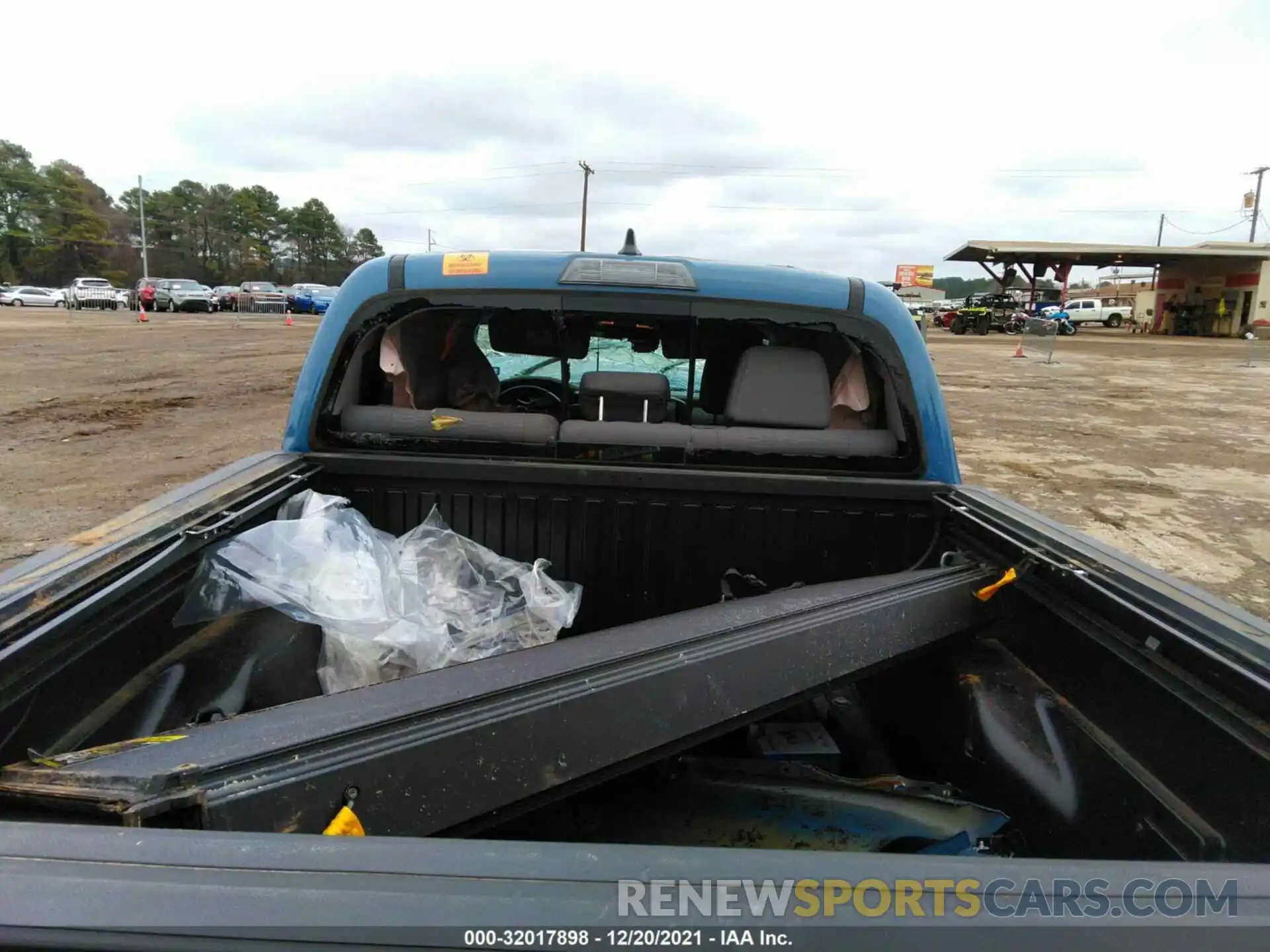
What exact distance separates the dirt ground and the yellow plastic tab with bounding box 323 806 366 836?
18.3 ft

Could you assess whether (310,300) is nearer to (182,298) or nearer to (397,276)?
(182,298)

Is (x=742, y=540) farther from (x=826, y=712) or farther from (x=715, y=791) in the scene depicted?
(x=715, y=791)

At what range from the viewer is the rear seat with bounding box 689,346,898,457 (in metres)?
2.69

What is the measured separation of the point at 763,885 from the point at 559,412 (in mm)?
2772

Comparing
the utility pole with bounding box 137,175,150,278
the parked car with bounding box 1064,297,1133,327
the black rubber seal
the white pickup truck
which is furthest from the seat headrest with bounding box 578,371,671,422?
the utility pole with bounding box 137,175,150,278

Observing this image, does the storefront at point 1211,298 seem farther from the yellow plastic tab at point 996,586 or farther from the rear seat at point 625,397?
the yellow plastic tab at point 996,586

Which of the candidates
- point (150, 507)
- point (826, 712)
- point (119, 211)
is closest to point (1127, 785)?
point (826, 712)

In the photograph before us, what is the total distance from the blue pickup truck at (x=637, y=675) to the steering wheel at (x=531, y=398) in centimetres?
26

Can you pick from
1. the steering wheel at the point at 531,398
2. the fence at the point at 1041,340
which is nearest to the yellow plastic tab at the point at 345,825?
the steering wheel at the point at 531,398

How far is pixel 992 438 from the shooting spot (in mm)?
11109

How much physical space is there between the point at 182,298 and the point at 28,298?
11.6 meters

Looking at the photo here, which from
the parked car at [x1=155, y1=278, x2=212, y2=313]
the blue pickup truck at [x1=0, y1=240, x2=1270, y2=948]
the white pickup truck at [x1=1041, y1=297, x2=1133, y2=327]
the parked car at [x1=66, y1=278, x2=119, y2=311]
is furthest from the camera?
the white pickup truck at [x1=1041, y1=297, x2=1133, y2=327]

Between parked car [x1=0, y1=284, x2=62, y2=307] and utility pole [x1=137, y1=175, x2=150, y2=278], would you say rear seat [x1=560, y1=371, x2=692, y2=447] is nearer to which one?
parked car [x1=0, y1=284, x2=62, y2=307]

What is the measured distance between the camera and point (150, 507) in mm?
2027
